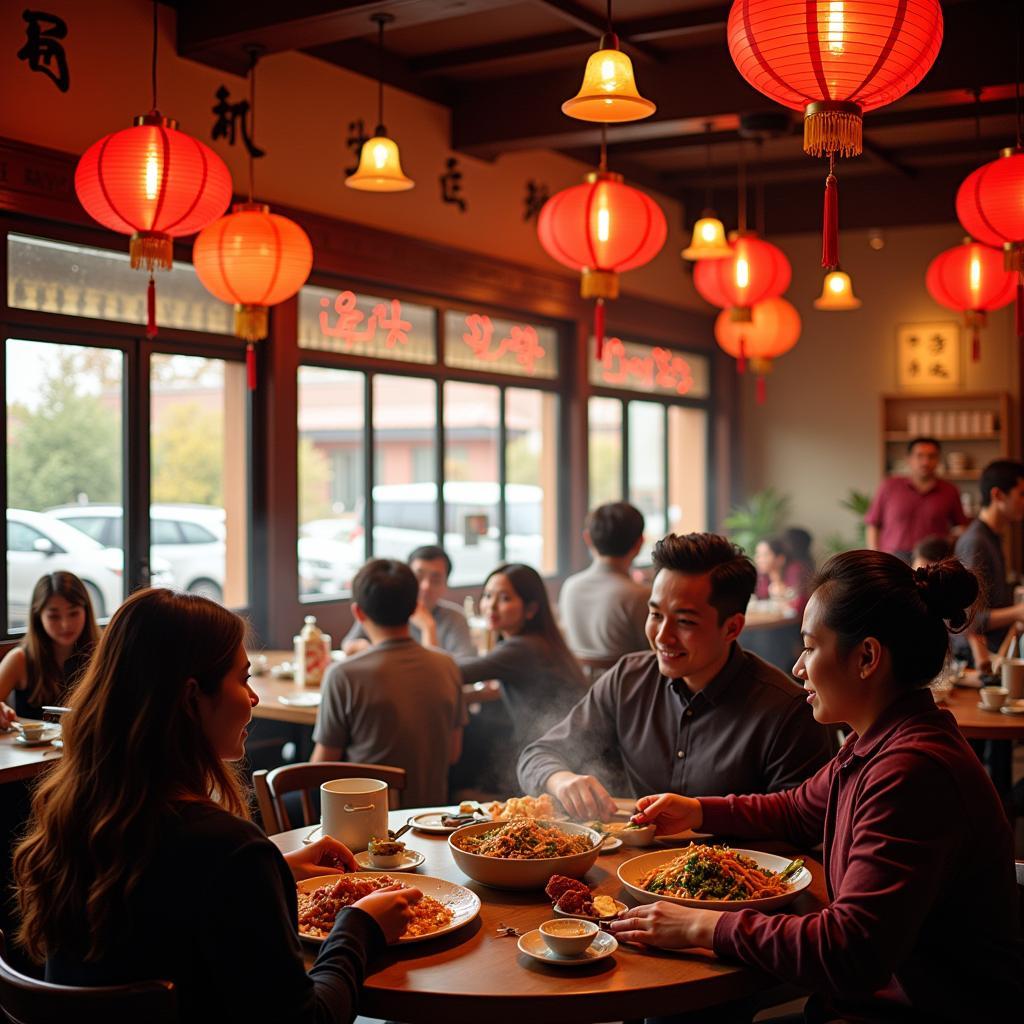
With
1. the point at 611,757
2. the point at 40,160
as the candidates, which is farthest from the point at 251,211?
the point at 611,757

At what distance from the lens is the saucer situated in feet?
6.85

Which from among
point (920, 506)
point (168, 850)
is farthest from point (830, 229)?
point (920, 506)

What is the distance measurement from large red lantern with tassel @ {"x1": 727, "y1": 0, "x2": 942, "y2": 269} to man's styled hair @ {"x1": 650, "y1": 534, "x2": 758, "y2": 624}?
0.66 meters

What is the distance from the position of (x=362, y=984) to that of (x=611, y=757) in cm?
122

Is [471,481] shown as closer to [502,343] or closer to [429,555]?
[502,343]

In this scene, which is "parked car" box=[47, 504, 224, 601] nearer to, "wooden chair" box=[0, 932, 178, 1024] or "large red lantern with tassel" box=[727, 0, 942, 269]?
"large red lantern with tassel" box=[727, 0, 942, 269]

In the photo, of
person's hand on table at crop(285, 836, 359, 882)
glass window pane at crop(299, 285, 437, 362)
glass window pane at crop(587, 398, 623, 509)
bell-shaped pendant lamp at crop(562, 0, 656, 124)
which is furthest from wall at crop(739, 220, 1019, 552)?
person's hand on table at crop(285, 836, 359, 882)

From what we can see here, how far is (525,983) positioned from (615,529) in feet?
10.8

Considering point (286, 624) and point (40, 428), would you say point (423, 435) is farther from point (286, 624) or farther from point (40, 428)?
point (40, 428)

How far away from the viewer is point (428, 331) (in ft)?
21.8

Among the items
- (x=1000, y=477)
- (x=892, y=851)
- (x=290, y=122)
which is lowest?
(x=892, y=851)

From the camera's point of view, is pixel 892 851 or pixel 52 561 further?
pixel 52 561

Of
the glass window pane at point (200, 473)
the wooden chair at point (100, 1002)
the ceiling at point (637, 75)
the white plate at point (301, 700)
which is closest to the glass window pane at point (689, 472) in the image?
the ceiling at point (637, 75)

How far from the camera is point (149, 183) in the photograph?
12.7ft
